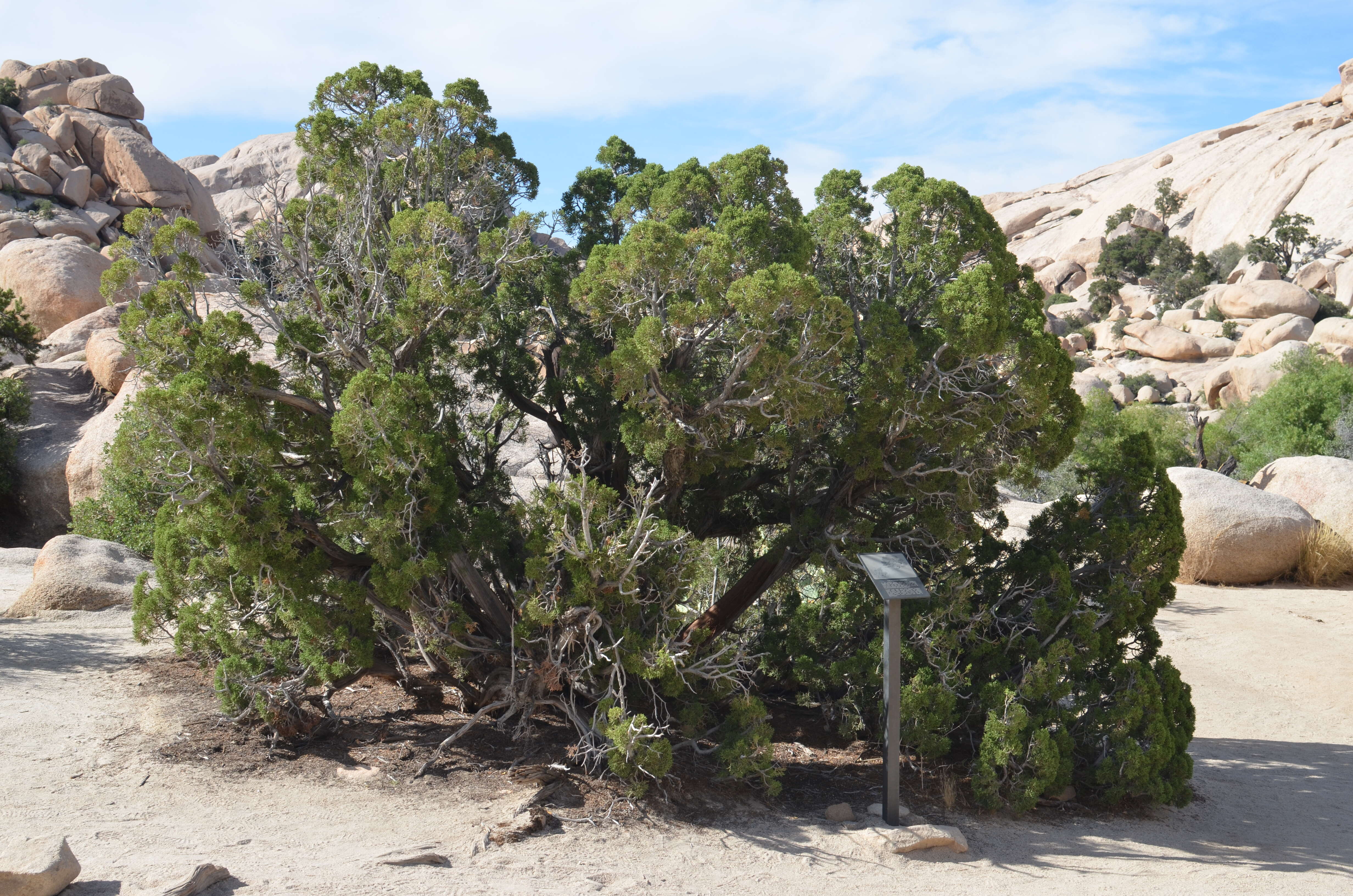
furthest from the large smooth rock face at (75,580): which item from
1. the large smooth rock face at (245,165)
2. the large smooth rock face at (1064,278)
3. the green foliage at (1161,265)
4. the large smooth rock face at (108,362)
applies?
the large smooth rock face at (1064,278)

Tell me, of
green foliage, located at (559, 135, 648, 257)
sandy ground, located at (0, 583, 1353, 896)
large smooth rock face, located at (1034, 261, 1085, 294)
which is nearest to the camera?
sandy ground, located at (0, 583, 1353, 896)

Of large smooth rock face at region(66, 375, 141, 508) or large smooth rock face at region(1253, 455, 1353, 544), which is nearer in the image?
large smooth rock face at region(1253, 455, 1353, 544)

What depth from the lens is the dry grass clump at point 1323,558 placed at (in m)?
14.6

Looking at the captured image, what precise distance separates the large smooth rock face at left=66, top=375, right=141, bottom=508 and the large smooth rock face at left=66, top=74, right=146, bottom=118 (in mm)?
34086

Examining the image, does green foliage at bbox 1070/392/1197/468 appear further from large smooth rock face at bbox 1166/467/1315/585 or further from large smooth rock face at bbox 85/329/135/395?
large smooth rock face at bbox 85/329/135/395

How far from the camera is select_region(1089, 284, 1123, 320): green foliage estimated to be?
5022cm

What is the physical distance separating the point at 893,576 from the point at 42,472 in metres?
17.0

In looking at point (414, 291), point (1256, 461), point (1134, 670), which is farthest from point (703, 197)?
point (1256, 461)

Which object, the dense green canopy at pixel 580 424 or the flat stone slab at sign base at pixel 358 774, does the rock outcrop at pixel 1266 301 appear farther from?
the flat stone slab at sign base at pixel 358 774

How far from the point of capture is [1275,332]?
37.3 m

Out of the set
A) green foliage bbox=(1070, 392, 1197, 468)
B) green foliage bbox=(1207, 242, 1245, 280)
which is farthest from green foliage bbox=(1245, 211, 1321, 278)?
green foliage bbox=(1070, 392, 1197, 468)

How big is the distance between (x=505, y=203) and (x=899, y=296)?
3.42 metres

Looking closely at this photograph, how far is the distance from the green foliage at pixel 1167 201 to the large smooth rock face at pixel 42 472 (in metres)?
56.9

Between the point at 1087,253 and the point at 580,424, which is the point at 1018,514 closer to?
the point at 580,424
